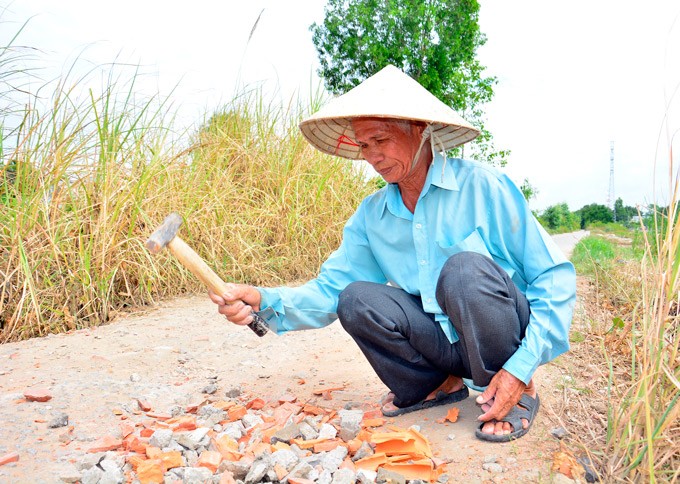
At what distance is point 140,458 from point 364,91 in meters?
1.48

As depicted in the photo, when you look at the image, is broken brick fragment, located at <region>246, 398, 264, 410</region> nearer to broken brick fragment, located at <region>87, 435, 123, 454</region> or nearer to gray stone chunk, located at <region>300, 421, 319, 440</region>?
gray stone chunk, located at <region>300, 421, 319, 440</region>

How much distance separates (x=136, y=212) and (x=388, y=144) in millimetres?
2599

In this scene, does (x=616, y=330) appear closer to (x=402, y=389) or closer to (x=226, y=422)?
(x=402, y=389)

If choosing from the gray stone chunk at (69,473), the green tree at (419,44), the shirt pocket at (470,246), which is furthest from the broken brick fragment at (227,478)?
the green tree at (419,44)

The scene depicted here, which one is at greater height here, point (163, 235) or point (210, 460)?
point (163, 235)

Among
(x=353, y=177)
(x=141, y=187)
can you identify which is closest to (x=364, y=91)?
(x=141, y=187)

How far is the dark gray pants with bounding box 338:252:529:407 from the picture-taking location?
2.00m

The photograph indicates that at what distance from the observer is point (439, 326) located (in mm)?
2256

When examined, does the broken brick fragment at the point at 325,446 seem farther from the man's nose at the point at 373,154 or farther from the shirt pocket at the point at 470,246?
the man's nose at the point at 373,154

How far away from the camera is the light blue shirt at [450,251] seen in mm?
2051

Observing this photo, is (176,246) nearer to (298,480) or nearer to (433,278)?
(298,480)

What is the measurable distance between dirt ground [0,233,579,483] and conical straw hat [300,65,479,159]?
110 cm

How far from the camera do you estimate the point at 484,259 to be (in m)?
2.03

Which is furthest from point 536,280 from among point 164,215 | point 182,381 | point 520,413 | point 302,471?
point 164,215
